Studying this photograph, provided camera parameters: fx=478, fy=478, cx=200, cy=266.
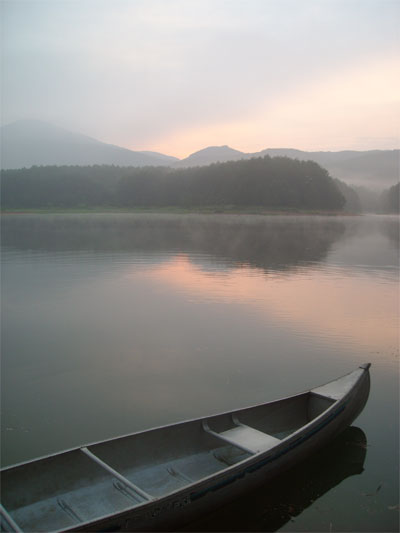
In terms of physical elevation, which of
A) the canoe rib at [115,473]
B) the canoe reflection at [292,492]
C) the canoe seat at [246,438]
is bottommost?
the canoe reflection at [292,492]

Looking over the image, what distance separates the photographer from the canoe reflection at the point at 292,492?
20.7 ft

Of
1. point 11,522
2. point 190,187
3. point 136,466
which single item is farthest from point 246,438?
point 190,187

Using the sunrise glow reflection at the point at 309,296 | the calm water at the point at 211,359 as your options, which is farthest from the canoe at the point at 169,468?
the sunrise glow reflection at the point at 309,296

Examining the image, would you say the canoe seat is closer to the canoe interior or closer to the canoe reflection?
the canoe interior

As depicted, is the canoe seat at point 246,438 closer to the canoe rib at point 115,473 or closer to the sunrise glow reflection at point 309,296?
the canoe rib at point 115,473

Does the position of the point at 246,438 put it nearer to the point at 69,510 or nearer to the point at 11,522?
the point at 69,510

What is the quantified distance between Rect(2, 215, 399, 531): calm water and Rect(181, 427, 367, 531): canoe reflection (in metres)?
0.02

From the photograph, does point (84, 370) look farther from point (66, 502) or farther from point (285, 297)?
point (285, 297)

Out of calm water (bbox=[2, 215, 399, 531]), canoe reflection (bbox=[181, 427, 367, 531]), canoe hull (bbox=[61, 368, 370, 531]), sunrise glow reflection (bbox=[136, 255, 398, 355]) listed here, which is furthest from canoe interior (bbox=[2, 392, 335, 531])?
sunrise glow reflection (bbox=[136, 255, 398, 355])

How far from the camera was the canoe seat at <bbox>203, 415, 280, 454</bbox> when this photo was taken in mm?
6975

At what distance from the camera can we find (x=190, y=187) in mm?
146500

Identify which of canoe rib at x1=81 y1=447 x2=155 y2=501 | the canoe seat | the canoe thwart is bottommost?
the canoe thwart

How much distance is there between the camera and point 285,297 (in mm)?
18938

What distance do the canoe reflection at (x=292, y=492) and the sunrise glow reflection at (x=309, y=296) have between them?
18.4 feet
